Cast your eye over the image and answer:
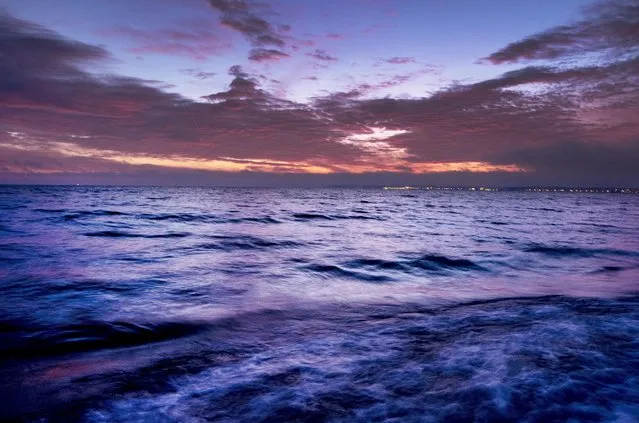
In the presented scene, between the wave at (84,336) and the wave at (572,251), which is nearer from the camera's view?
the wave at (84,336)

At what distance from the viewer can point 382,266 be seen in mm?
12969

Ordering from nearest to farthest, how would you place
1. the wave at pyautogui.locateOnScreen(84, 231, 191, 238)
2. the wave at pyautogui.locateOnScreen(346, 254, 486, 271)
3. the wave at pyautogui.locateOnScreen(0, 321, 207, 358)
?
the wave at pyautogui.locateOnScreen(0, 321, 207, 358)
the wave at pyautogui.locateOnScreen(346, 254, 486, 271)
the wave at pyautogui.locateOnScreen(84, 231, 191, 238)

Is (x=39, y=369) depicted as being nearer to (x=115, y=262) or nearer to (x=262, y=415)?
(x=262, y=415)

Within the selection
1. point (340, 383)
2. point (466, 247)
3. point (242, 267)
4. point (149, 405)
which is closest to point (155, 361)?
point (149, 405)

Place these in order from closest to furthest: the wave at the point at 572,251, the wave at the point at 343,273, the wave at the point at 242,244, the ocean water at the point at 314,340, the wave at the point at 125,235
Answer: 1. the ocean water at the point at 314,340
2. the wave at the point at 343,273
3. the wave at the point at 572,251
4. the wave at the point at 242,244
5. the wave at the point at 125,235

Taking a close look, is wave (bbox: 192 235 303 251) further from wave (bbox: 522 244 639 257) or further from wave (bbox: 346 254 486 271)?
wave (bbox: 522 244 639 257)

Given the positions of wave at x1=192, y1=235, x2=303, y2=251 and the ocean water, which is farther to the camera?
wave at x1=192, y1=235, x2=303, y2=251

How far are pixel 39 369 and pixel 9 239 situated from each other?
15.1 meters

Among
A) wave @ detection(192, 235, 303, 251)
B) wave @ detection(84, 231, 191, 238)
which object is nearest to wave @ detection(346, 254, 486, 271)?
wave @ detection(192, 235, 303, 251)

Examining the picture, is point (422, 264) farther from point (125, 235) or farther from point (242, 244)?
point (125, 235)

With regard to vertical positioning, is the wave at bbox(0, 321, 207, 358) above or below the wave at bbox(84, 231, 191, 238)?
above

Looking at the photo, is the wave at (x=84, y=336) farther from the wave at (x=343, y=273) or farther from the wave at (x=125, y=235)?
the wave at (x=125, y=235)

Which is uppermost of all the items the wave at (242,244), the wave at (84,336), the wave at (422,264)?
the wave at (84,336)

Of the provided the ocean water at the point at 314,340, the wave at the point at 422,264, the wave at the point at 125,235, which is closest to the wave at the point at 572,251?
the ocean water at the point at 314,340
